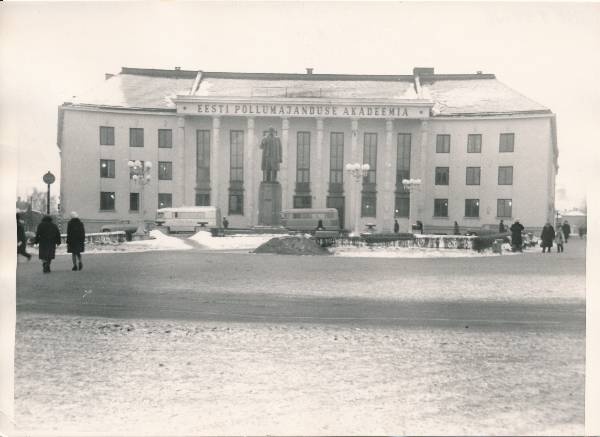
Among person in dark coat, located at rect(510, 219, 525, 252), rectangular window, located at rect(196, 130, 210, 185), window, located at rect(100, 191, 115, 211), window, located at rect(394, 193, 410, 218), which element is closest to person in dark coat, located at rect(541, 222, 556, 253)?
person in dark coat, located at rect(510, 219, 525, 252)

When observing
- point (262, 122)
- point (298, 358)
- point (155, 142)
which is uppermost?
point (262, 122)

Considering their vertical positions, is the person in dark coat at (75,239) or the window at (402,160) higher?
the window at (402,160)

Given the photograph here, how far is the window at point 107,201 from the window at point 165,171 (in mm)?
1327

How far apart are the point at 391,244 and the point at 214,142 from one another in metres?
7.26

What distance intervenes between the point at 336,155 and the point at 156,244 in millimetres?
10754

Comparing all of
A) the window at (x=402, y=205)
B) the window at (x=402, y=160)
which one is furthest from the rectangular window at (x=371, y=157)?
the window at (x=402, y=205)

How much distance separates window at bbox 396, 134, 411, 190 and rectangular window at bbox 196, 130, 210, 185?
475cm

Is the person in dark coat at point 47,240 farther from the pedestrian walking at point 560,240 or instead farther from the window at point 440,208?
the window at point 440,208

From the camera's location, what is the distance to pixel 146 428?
379 cm

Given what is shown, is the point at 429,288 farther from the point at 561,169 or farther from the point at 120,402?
the point at 120,402

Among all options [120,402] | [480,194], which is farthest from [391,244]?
[120,402]

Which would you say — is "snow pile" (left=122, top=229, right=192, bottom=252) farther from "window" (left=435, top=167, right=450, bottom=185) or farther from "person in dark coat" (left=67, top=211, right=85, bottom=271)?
"window" (left=435, top=167, right=450, bottom=185)

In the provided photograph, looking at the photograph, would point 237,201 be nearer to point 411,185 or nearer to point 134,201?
point 411,185

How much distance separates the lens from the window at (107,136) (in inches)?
283
